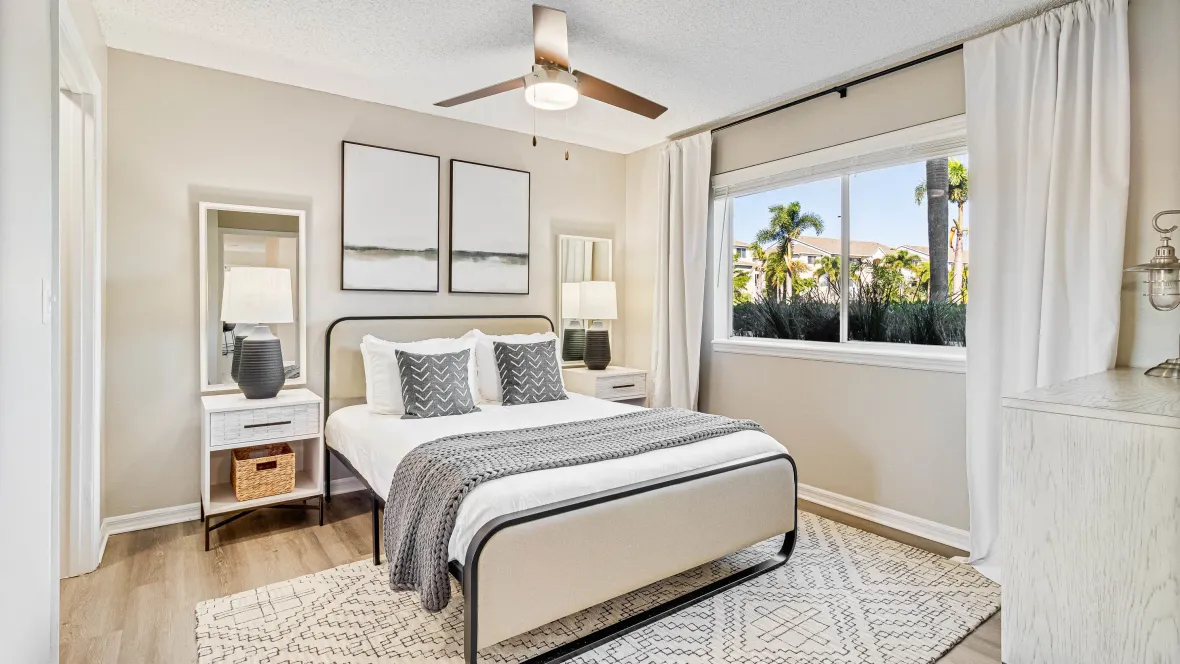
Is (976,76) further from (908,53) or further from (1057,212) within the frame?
(1057,212)

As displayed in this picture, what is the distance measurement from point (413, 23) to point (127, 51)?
163cm

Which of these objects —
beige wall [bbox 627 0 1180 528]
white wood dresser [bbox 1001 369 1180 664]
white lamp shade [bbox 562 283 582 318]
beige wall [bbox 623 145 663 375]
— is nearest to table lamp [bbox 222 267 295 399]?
white lamp shade [bbox 562 283 582 318]

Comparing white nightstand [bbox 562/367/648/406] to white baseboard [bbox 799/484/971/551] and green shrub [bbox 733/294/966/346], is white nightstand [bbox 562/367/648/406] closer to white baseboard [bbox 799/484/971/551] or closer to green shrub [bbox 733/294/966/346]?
green shrub [bbox 733/294/966/346]

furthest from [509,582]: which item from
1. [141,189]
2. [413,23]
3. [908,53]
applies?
[908,53]

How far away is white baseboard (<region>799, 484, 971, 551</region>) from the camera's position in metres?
3.03

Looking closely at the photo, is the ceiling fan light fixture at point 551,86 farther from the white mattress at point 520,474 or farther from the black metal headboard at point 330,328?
the black metal headboard at point 330,328

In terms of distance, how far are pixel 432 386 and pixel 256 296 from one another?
3.38 ft

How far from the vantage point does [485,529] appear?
186 cm

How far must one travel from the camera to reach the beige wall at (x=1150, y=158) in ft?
7.62

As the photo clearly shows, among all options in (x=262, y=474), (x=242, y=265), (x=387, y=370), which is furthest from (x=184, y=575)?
(x=242, y=265)

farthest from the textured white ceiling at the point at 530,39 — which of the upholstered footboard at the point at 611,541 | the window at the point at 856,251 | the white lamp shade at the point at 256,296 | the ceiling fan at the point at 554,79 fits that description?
the upholstered footboard at the point at 611,541

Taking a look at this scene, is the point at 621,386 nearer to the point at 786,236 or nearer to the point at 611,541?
the point at 786,236

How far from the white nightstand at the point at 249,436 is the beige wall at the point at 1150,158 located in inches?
150

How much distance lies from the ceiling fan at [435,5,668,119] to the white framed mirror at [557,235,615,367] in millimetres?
1952
